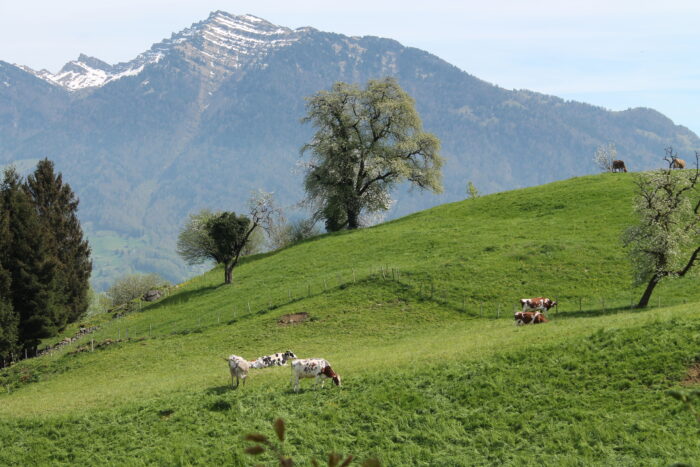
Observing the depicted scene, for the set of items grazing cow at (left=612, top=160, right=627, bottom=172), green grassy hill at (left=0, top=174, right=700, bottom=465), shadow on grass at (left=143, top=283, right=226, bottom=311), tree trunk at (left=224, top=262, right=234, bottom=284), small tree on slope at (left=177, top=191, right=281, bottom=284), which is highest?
grazing cow at (left=612, top=160, right=627, bottom=172)

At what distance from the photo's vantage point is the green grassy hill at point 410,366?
76.0 feet

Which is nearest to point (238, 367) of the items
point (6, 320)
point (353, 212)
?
point (6, 320)

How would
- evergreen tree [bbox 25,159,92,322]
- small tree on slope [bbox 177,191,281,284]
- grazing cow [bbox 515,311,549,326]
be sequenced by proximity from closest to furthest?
1. grazing cow [bbox 515,311,549,326]
2. small tree on slope [bbox 177,191,281,284]
3. evergreen tree [bbox 25,159,92,322]

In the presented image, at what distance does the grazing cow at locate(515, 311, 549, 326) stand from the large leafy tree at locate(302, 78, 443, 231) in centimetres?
4426

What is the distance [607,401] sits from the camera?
23.7 meters

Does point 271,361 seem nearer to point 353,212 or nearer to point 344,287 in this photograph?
point 344,287

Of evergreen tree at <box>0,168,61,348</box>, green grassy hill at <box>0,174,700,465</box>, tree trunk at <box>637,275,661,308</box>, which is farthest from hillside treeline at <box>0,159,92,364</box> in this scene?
tree trunk at <box>637,275,661,308</box>

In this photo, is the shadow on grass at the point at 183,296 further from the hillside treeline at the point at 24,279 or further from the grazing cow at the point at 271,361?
the grazing cow at the point at 271,361

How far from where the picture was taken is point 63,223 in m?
83.4

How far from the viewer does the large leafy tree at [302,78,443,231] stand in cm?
8481

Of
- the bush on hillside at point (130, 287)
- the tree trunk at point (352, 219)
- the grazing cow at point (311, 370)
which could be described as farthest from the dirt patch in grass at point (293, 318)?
the bush on hillside at point (130, 287)

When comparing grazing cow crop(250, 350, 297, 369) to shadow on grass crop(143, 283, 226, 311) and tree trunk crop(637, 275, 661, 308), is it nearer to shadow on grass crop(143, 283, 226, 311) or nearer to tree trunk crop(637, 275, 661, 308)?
tree trunk crop(637, 275, 661, 308)

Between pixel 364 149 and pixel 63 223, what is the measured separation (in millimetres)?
42311

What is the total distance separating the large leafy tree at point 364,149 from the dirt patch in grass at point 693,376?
61054 mm
